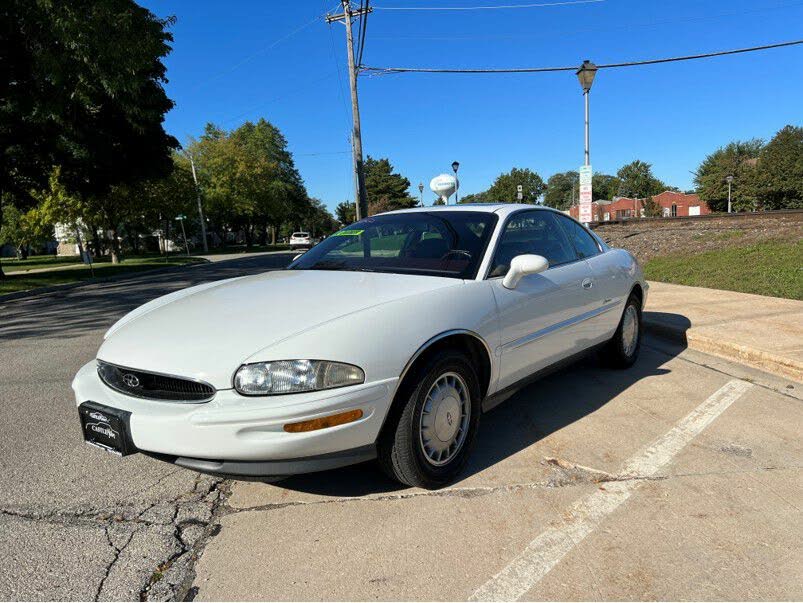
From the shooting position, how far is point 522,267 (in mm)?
3018

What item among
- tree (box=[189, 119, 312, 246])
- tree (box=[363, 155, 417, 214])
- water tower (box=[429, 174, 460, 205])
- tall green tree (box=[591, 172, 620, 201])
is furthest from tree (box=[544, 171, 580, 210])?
water tower (box=[429, 174, 460, 205])

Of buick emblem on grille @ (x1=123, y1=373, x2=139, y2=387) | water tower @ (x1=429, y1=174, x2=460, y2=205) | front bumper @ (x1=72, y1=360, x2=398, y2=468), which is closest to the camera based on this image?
front bumper @ (x1=72, y1=360, x2=398, y2=468)

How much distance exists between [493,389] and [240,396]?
4.81 feet

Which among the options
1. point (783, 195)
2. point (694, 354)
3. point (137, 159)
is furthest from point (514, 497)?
point (783, 195)

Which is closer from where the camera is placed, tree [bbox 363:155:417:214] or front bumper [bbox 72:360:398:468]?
A: front bumper [bbox 72:360:398:468]

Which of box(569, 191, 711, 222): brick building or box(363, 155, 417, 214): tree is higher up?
box(363, 155, 417, 214): tree

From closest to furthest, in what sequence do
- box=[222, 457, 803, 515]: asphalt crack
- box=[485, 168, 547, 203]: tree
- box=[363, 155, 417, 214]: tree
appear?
box=[222, 457, 803, 515]: asphalt crack
box=[363, 155, 417, 214]: tree
box=[485, 168, 547, 203]: tree

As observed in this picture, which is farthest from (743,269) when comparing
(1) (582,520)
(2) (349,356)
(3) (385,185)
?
(3) (385,185)

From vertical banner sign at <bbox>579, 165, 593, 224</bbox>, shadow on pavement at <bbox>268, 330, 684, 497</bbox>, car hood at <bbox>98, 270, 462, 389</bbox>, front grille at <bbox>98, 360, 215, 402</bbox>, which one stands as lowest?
shadow on pavement at <bbox>268, 330, 684, 497</bbox>

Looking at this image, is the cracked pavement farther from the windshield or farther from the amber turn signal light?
the windshield

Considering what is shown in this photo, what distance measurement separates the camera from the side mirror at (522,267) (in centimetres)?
301

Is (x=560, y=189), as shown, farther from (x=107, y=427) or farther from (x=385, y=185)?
(x=107, y=427)

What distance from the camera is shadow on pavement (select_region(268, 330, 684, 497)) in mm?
2832

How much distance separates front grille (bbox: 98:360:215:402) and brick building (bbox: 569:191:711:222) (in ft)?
218
